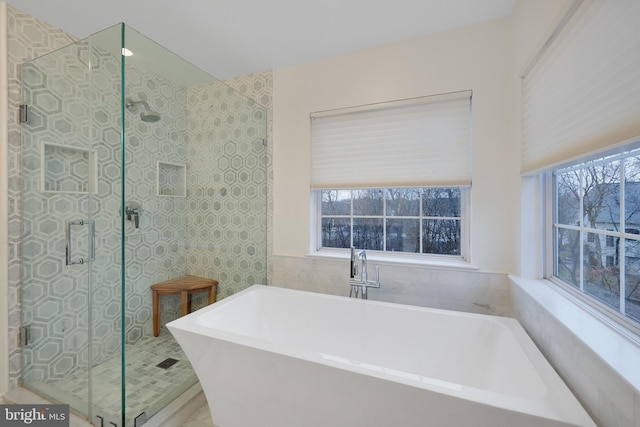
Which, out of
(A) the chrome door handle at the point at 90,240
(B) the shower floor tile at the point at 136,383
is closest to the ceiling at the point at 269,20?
(A) the chrome door handle at the point at 90,240

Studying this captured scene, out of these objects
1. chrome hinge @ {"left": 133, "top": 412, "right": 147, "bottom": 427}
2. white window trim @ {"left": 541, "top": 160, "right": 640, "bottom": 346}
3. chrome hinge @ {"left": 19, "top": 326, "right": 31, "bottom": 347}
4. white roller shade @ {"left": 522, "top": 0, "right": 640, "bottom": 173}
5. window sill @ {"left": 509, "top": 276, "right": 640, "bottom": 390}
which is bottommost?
chrome hinge @ {"left": 133, "top": 412, "right": 147, "bottom": 427}

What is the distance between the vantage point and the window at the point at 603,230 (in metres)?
0.96

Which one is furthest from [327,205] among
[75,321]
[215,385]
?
[75,321]

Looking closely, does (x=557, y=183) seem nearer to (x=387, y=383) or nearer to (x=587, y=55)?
(x=587, y=55)

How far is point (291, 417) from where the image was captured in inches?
49.4

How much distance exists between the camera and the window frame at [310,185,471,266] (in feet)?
6.66

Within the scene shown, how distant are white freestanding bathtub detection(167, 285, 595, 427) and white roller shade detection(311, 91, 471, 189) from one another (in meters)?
0.96

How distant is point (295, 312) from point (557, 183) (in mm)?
1808

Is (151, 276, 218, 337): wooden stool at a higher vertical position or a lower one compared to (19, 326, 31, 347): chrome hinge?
higher

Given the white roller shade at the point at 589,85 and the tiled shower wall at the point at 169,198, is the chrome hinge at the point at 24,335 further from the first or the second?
the white roller shade at the point at 589,85

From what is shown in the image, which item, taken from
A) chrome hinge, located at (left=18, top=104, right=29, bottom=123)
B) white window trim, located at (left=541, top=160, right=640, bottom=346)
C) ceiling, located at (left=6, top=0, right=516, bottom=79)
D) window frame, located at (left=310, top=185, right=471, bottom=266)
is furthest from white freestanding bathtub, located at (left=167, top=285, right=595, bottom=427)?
ceiling, located at (left=6, top=0, right=516, bottom=79)

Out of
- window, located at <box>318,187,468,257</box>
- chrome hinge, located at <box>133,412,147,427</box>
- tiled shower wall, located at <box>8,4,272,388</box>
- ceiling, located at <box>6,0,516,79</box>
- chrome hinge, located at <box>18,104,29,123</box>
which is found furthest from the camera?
window, located at <box>318,187,468,257</box>

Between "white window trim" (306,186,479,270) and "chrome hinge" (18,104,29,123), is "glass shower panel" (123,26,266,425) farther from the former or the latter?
"chrome hinge" (18,104,29,123)
